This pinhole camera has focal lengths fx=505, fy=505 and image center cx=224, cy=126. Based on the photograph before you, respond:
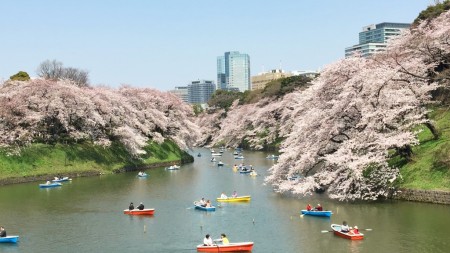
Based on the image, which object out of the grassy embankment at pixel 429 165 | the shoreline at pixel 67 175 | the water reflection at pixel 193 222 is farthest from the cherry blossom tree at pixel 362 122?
the shoreline at pixel 67 175

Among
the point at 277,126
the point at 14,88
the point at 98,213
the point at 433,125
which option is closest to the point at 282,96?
the point at 277,126

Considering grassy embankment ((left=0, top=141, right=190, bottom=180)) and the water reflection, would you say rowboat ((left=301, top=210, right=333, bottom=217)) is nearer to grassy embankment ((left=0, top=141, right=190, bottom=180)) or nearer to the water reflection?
the water reflection

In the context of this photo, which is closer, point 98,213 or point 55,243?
point 55,243

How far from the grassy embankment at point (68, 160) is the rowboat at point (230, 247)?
3179cm

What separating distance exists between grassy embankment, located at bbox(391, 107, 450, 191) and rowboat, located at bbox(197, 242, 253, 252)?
1512cm

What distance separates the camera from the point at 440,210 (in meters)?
31.3

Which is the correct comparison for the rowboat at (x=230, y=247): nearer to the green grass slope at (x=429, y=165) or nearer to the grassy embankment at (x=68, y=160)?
the green grass slope at (x=429, y=165)

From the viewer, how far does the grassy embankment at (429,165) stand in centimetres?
3372

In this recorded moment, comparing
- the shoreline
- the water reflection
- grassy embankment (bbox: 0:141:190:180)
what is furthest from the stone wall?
grassy embankment (bbox: 0:141:190:180)

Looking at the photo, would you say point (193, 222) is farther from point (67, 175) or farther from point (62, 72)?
point (62, 72)

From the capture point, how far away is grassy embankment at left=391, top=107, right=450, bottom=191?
33.7 meters

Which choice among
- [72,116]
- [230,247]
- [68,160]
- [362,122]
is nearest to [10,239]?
[230,247]

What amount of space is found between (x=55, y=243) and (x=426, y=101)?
90.5 feet

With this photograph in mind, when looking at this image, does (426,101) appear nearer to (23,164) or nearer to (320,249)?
(320,249)
